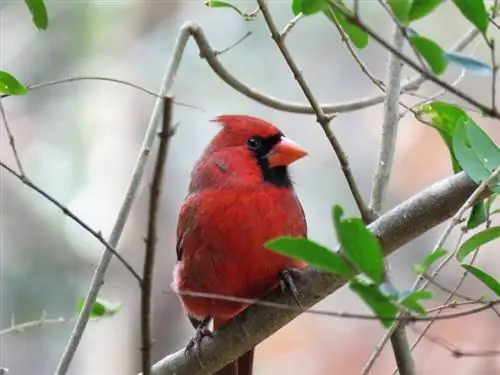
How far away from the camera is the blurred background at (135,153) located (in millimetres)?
3730

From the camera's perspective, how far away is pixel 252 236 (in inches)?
70.4

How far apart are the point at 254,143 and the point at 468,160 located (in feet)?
2.67

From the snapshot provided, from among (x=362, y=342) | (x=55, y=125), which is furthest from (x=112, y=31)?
(x=362, y=342)

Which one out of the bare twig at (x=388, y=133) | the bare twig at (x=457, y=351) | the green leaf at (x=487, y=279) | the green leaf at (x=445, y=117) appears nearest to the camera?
the bare twig at (x=457, y=351)

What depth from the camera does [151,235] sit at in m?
0.89

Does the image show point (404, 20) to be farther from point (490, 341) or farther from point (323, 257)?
point (490, 341)

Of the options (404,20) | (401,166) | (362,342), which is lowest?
(404,20)

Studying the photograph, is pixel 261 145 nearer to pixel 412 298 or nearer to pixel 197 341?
pixel 197 341

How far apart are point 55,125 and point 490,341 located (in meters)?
2.03

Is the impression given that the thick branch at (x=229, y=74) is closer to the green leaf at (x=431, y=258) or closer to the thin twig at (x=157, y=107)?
the thin twig at (x=157, y=107)

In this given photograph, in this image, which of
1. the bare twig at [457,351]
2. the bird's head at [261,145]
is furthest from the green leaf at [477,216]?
the bird's head at [261,145]

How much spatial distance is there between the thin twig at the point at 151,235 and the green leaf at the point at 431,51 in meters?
0.32

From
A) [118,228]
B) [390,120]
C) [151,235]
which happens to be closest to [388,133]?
[390,120]

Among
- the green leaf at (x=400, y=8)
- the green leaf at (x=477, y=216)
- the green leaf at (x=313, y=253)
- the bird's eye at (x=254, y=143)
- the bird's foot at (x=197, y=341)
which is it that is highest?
the bird's eye at (x=254, y=143)
